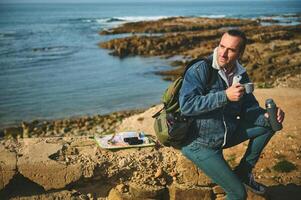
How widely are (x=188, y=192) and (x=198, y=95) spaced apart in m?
1.70

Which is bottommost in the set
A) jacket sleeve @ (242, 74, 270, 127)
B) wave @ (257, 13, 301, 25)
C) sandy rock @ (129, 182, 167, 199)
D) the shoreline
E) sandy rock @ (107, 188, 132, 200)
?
wave @ (257, 13, 301, 25)

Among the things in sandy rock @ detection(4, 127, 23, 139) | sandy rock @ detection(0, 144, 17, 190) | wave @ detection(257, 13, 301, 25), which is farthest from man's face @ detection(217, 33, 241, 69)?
wave @ detection(257, 13, 301, 25)

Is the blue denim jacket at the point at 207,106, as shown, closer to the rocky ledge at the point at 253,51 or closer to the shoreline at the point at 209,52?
the shoreline at the point at 209,52

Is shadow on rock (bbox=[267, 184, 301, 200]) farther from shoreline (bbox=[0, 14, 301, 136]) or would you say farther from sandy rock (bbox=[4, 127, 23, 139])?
sandy rock (bbox=[4, 127, 23, 139])

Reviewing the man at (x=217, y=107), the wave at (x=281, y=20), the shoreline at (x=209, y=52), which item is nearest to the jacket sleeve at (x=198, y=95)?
the man at (x=217, y=107)

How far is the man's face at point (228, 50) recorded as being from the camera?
4.24m

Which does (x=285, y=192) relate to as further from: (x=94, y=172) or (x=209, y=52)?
(x=209, y=52)

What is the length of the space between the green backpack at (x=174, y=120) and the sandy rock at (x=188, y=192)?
3.30ft

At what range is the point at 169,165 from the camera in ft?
18.2

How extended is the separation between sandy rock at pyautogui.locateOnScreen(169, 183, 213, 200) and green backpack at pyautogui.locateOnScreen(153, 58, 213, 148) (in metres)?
1.01

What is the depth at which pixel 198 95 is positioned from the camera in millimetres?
4191

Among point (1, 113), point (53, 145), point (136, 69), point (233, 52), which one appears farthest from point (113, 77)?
point (233, 52)

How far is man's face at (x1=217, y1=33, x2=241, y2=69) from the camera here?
13.9 feet

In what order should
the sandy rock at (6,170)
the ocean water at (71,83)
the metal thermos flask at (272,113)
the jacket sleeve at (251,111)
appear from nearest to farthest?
the metal thermos flask at (272,113) → the jacket sleeve at (251,111) → the sandy rock at (6,170) → the ocean water at (71,83)
